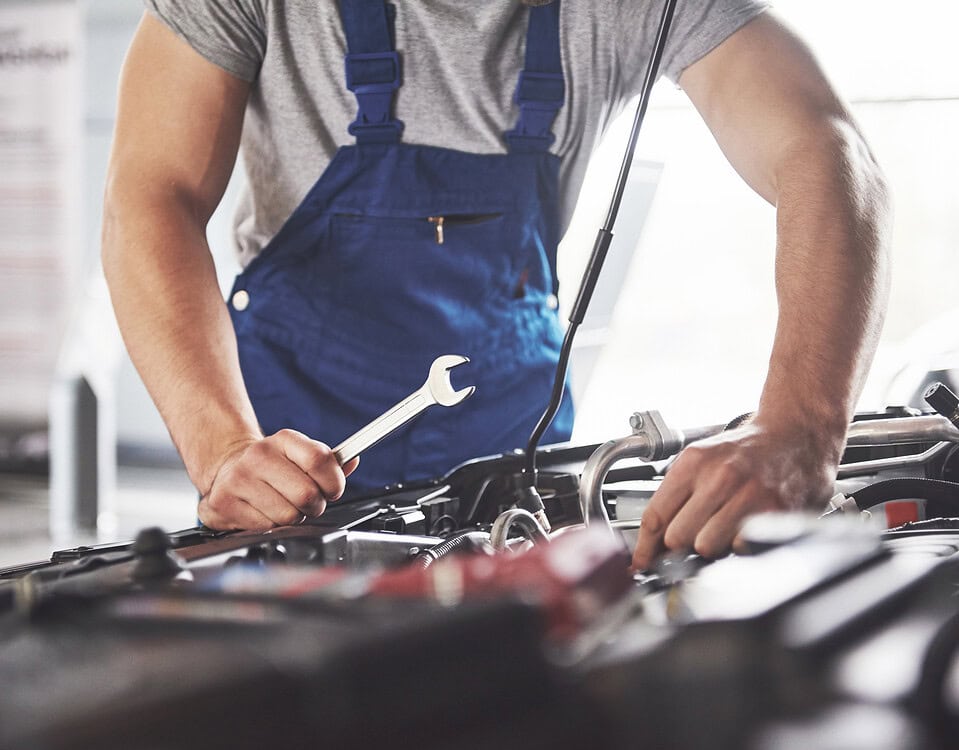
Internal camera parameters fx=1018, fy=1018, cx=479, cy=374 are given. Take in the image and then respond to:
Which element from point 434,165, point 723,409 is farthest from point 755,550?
point 723,409

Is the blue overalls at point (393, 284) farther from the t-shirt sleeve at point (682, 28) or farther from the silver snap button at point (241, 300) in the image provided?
the t-shirt sleeve at point (682, 28)

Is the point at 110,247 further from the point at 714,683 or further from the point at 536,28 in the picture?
the point at 714,683

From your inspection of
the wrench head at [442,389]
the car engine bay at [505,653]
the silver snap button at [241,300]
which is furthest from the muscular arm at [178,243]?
the car engine bay at [505,653]

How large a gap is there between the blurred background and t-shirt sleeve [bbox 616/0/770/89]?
184cm

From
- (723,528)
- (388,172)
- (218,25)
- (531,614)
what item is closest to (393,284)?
(388,172)

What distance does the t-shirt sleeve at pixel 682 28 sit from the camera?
1.28 metres

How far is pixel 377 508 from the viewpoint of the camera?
3.07 feet

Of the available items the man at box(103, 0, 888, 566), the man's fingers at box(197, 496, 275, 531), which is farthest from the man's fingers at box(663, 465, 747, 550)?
the man at box(103, 0, 888, 566)

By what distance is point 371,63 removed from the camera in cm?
130

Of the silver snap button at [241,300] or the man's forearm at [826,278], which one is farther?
the silver snap button at [241,300]

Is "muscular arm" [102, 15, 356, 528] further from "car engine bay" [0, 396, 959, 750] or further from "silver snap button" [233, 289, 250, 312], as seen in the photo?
"car engine bay" [0, 396, 959, 750]

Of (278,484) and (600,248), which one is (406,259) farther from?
(278,484)

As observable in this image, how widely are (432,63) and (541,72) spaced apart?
0.15 meters

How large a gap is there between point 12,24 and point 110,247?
3024 millimetres
